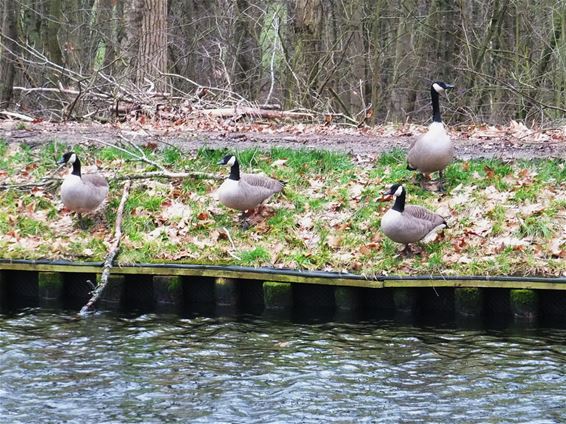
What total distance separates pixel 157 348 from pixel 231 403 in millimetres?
1869

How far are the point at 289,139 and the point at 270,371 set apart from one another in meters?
A: 6.80

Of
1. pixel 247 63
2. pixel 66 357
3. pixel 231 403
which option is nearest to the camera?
pixel 231 403

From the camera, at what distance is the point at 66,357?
9469mm

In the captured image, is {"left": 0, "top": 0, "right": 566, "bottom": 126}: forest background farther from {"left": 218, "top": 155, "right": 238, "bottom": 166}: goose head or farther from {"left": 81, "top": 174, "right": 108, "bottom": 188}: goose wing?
{"left": 218, "top": 155, "right": 238, "bottom": 166}: goose head

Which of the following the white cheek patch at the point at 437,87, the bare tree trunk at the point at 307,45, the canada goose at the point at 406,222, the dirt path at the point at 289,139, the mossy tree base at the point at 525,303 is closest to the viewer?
the mossy tree base at the point at 525,303

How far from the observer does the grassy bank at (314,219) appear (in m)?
11.2

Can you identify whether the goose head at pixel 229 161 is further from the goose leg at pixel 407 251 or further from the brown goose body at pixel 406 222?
the goose leg at pixel 407 251

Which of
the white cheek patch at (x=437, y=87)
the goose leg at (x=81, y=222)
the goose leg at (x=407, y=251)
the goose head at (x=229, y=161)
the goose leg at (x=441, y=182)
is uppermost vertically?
the white cheek patch at (x=437, y=87)

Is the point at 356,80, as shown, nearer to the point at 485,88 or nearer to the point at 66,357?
the point at 485,88

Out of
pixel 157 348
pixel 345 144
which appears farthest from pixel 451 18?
pixel 157 348

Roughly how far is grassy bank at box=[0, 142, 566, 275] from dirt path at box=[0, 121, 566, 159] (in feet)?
2.08

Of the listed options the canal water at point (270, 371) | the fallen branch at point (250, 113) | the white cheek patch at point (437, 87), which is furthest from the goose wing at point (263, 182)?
the fallen branch at point (250, 113)

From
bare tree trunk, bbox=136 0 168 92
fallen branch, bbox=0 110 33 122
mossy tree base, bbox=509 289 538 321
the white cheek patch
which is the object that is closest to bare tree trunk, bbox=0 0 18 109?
bare tree trunk, bbox=136 0 168 92

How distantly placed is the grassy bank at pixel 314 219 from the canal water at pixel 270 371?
0.93m
